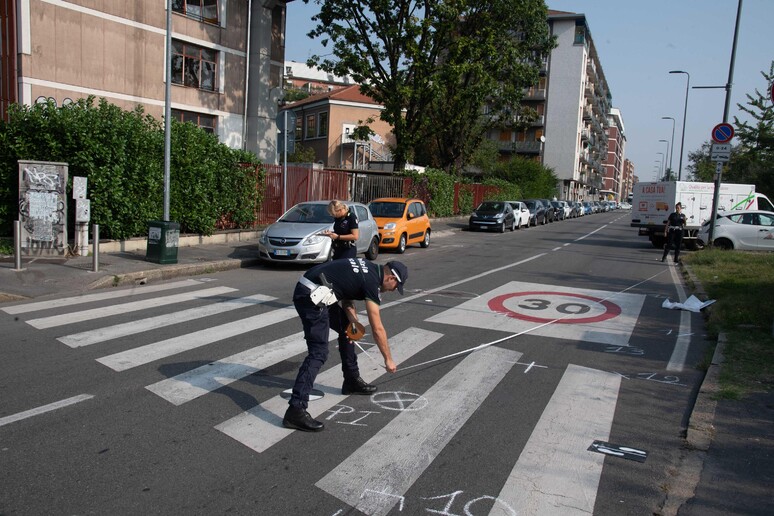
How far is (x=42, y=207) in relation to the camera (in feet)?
41.1

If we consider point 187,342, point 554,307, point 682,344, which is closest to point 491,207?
point 554,307

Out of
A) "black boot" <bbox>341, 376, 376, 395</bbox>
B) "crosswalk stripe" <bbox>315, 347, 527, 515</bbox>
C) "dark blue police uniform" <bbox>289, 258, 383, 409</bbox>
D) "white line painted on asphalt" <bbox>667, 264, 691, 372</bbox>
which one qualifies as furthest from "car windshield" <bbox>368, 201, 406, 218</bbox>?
"dark blue police uniform" <bbox>289, 258, 383, 409</bbox>

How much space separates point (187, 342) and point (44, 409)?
2324 mm

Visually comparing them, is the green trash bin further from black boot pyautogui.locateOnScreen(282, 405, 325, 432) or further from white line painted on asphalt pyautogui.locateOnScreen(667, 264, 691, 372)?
white line painted on asphalt pyautogui.locateOnScreen(667, 264, 691, 372)

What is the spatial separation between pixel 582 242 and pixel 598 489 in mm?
23406

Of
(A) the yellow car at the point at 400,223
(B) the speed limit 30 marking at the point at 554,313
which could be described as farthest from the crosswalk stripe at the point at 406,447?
(A) the yellow car at the point at 400,223

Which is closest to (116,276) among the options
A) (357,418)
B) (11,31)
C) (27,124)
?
(27,124)

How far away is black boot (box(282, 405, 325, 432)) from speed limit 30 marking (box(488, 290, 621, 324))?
17.3ft

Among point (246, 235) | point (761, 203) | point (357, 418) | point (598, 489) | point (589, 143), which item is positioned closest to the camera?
point (598, 489)

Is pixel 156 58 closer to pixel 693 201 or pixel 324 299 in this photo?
pixel 693 201

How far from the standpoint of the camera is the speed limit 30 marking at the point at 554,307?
944cm

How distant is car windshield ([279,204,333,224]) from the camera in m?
15.1

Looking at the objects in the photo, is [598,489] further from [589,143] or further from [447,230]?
[589,143]

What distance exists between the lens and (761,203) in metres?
25.4
